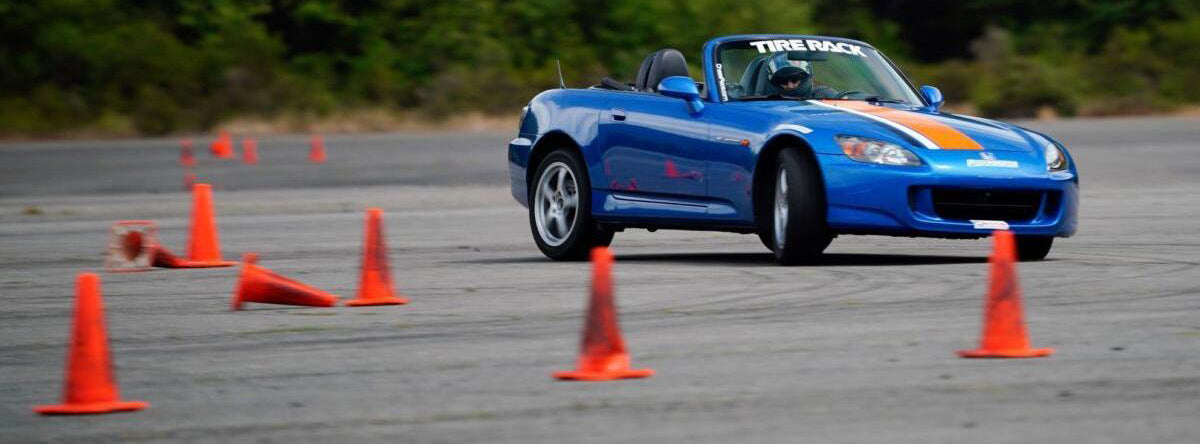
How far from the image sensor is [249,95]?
177ft

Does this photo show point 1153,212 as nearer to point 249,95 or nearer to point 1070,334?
point 1070,334

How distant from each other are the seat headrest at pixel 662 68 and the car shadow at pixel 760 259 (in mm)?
1073

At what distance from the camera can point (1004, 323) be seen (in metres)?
7.68

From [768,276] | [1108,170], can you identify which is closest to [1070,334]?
[768,276]

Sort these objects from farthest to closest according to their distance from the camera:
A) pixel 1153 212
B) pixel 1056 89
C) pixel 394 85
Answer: pixel 394 85 < pixel 1056 89 < pixel 1153 212

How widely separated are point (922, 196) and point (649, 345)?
3.48m

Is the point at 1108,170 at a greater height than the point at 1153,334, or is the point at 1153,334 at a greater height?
the point at 1153,334

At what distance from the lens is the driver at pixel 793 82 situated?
12.6m

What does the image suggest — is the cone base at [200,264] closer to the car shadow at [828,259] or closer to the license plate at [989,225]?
the car shadow at [828,259]

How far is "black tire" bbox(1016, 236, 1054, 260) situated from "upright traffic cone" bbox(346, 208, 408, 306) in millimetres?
3792

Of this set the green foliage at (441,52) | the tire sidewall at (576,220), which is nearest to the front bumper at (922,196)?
the tire sidewall at (576,220)

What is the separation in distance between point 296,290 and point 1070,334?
3.88 meters

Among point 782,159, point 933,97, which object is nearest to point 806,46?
point 933,97

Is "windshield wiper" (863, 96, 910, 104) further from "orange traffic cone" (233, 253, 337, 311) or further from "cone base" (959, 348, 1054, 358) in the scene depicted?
"cone base" (959, 348, 1054, 358)
